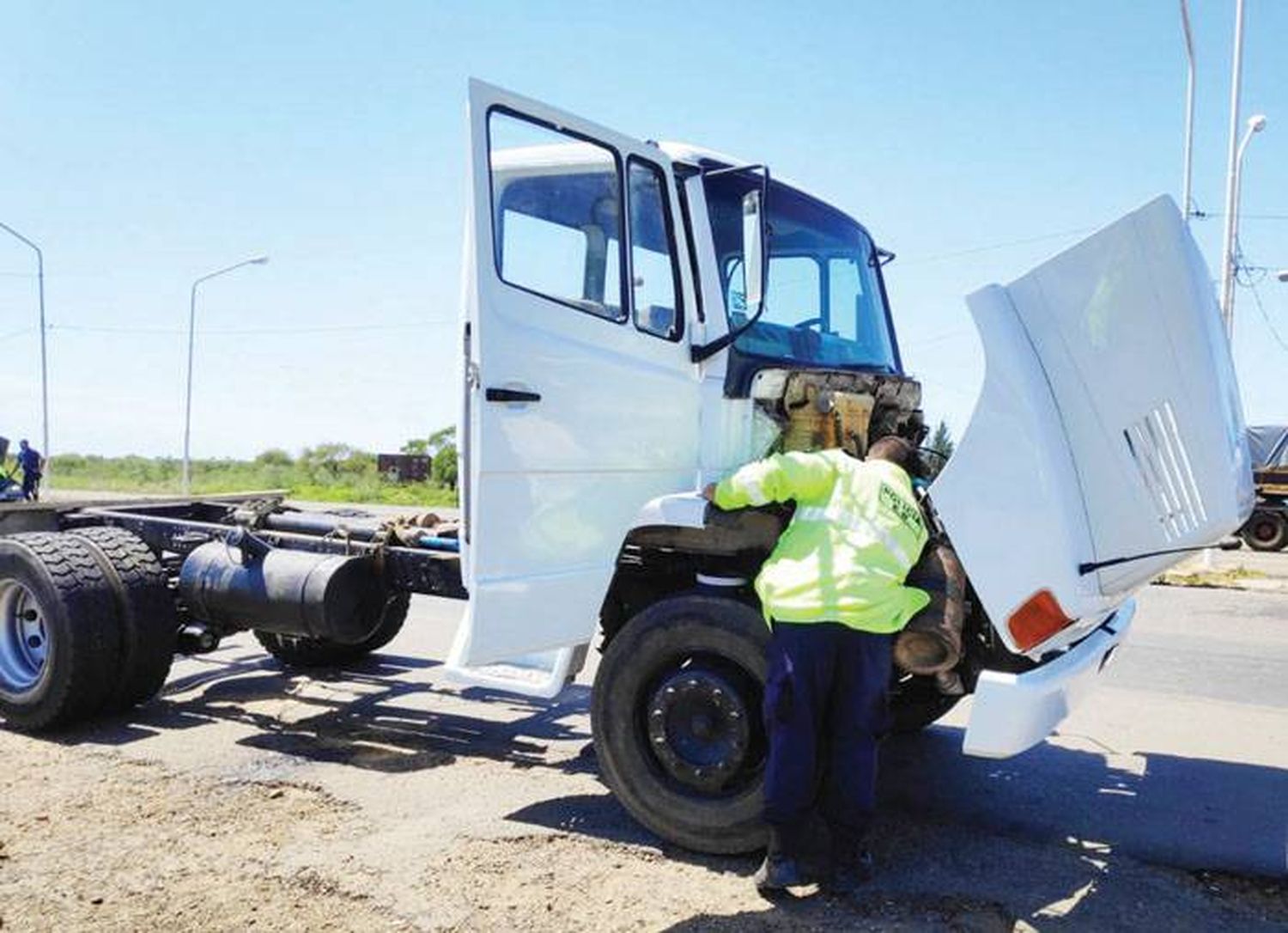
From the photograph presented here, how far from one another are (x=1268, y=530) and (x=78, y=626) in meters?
A: 22.1

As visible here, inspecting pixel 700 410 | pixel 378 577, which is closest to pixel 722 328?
pixel 700 410

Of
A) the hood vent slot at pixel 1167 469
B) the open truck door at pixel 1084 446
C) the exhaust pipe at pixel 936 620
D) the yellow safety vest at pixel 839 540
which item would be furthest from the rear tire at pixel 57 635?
the hood vent slot at pixel 1167 469

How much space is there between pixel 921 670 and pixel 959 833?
98 centimetres

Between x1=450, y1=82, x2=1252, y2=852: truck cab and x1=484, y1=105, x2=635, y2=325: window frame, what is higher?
x1=484, y1=105, x2=635, y2=325: window frame

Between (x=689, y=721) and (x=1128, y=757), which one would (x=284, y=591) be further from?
(x=1128, y=757)

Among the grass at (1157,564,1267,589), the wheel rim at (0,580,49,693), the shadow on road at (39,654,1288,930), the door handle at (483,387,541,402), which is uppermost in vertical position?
the door handle at (483,387,541,402)

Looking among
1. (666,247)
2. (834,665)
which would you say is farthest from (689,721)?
(666,247)

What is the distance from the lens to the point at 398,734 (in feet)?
19.8

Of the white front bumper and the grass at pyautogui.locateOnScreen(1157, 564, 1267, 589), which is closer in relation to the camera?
the white front bumper

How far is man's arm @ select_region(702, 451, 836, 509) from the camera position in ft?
13.3

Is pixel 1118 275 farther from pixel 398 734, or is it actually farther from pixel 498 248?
pixel 398 734

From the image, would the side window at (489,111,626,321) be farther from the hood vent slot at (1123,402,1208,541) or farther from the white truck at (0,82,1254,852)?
the hood vent slot at (1123,402,1208,541)

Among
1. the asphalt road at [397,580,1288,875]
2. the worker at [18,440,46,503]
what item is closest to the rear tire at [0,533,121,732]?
the asphalt road at [397,580,1288,875]

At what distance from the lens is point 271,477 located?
158 feet
